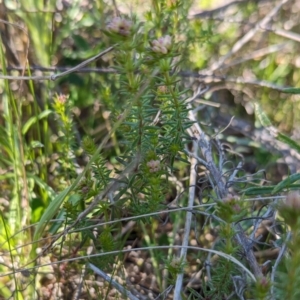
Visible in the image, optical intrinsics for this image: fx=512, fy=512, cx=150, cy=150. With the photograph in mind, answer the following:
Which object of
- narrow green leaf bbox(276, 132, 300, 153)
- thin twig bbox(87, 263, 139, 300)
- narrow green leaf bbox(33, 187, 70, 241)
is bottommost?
thin twig bbox(87, 263, 139, 300)

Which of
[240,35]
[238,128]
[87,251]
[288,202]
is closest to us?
[288,202]

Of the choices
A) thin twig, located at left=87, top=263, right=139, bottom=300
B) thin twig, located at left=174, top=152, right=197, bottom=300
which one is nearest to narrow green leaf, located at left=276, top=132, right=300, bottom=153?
thin twig, located at left=174, top=152, right=197, bottom=300

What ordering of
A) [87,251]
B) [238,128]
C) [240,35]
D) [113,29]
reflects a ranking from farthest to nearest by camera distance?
[240,35] → [238,128] → [87,251] → [113,29]

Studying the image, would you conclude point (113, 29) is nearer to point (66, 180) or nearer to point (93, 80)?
point (66, 180)

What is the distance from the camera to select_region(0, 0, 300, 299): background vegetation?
3.95 ft

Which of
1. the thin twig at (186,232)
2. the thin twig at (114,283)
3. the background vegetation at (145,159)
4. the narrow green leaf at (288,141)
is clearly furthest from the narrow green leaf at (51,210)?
the narrow green leaf at (288,141)

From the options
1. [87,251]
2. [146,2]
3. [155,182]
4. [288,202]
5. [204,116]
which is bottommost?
[87,251]

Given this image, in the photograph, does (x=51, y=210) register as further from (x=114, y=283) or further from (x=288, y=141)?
(x=288, y=141)

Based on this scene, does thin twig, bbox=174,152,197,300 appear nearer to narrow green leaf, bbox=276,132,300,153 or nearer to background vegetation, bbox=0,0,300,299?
background vegetation, bbox=0,0,300,299

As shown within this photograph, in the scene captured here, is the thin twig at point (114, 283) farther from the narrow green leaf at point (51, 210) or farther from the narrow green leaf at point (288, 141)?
the narrow green leaf at point (288, 141)

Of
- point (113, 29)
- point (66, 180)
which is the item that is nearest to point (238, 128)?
point (66, 180)

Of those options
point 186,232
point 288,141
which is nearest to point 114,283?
point 186,232

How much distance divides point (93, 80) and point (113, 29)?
3.76ft

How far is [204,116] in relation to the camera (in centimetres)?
215
